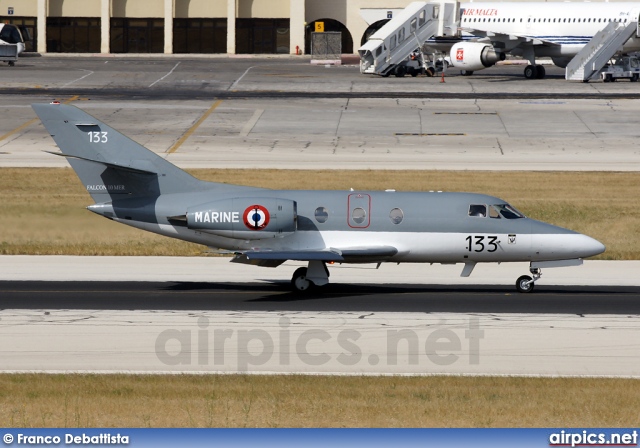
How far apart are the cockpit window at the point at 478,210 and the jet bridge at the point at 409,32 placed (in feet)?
209

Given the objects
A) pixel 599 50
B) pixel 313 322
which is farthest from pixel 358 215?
pixel 599 50

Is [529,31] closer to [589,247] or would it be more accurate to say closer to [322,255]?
[589,247]

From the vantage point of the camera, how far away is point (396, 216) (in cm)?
2909

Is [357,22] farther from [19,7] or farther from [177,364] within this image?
[177,364]

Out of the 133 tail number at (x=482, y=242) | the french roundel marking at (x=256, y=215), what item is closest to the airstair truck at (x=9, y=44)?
the french roundel marking at (x=256, y=215)

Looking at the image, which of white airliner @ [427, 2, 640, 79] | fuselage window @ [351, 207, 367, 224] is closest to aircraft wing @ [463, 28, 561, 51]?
white airliner @ [427, 2, 640, 79]

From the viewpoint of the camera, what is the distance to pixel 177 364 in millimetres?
21438

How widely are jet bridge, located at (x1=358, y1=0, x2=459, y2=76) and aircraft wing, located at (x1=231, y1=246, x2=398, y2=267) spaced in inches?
2549

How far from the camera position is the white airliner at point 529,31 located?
8925 cm

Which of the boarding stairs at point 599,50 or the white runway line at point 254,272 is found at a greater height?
the boarding stairs at point 599,50

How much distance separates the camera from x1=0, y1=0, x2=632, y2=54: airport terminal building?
124 meters

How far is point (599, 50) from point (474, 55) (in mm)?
10287

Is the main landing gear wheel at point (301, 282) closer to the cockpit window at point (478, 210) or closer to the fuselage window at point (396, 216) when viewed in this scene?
the fuselage window at point (396, 216)

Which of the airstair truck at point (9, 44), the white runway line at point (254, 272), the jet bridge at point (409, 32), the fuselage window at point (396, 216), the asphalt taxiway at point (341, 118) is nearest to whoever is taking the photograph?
the fuselage window at point (396, 216)
